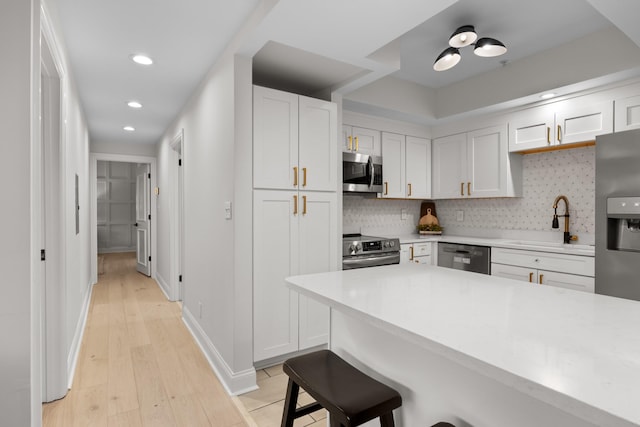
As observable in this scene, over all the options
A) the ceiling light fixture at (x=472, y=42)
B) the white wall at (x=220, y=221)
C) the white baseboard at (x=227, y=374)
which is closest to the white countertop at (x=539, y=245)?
the ceiling light fixture at (x=472, y=42)

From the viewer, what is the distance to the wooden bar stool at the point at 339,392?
3.50 feet

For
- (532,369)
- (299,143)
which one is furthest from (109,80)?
(532,369)

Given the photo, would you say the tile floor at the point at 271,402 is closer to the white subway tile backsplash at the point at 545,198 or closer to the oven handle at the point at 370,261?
the oven handle at the point at 370,261

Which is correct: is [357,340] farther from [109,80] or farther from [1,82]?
[109,80]

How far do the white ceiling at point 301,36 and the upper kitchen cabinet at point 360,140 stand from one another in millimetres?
649

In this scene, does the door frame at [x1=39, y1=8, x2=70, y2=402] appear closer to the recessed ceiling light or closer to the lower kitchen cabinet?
the recessed ceiling light

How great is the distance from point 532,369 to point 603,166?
2.53 meters

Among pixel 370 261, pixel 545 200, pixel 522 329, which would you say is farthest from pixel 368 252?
pixel 522 329

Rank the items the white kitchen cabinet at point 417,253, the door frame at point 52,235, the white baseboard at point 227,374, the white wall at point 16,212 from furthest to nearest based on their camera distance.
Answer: the white kitchen cabinet at point 417,253 → the white baseboard at point 227,374 → the door frame at point 52,235 → the white wall at point 16,212

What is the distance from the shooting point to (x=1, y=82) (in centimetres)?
119

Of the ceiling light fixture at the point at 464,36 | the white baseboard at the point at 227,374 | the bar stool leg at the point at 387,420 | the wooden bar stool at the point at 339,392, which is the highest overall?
the ceiling light fixture at the point at 464,36

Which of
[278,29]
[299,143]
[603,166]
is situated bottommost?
[603,166]

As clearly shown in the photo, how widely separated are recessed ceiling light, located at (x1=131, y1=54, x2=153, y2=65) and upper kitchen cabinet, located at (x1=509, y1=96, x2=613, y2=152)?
348 cm

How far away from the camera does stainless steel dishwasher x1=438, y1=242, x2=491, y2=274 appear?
11.6ft
